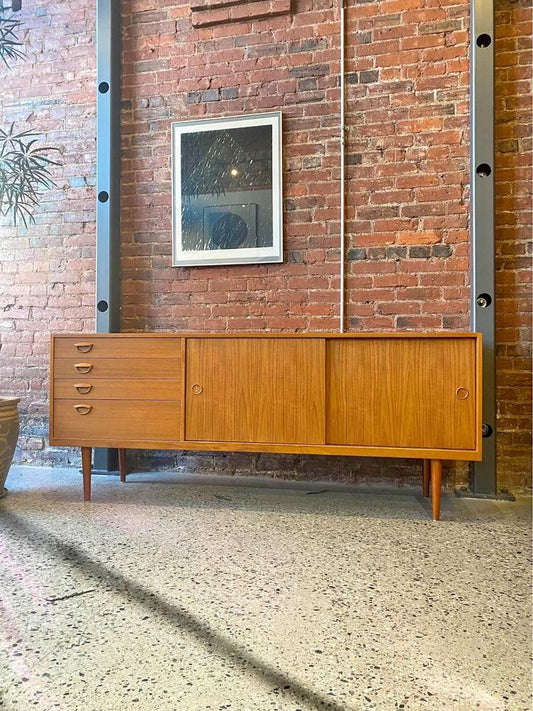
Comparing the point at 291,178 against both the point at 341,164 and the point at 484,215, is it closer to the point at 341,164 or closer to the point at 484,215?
the point at 341,164

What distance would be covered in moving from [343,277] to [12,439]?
6.00ft

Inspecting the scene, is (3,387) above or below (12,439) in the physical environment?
above

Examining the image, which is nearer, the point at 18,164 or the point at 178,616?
the point at 178,616

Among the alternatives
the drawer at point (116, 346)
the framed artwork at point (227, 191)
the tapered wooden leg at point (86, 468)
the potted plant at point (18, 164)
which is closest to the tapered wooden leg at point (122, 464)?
the tapered wooden leg at point (86, 468)

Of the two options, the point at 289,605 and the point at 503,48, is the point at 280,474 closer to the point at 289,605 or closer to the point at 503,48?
the point at 289,605

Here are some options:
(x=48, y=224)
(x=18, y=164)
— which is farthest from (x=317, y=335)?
(x=18, y=164)

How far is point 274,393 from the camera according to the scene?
2.02m

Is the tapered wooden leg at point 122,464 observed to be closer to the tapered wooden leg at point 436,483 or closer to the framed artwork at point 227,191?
the framed artwork at point 227,191

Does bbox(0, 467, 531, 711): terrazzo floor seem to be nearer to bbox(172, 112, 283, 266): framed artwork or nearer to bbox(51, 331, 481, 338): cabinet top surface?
bbox(51, 331, 481, 338): cabinet top surface

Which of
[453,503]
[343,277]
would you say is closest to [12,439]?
[343,277]

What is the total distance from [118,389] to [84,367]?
0.63ft

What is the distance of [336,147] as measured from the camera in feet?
8.16

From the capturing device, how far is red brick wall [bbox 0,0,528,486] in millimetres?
2383

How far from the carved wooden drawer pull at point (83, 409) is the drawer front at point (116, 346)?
0.23m
